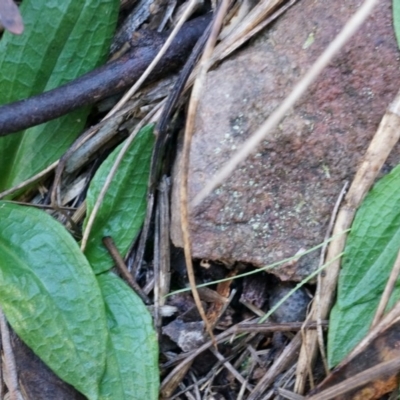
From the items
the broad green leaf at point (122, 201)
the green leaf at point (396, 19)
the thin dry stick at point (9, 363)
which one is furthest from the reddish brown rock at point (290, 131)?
the thin dry stick at point (9, 363)

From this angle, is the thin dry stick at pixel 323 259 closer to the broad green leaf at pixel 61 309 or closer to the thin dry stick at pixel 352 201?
the thin dry stick at pixel 352 201

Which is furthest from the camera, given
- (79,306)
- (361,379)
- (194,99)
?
(79,306)

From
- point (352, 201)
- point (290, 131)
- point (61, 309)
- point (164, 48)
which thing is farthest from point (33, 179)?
point (352, 201)

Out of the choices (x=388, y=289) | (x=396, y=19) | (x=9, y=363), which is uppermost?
(x=396, y=19)

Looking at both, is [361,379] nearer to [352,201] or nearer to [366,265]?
[366,265]

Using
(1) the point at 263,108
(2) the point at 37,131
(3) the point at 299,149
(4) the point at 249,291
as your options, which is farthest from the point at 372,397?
(2) the point at 37,131

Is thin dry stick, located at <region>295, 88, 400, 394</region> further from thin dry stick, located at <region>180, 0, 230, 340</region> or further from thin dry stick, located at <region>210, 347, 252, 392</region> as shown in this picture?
thin dry stick, located at <region>180, 0, 230, 340</region>

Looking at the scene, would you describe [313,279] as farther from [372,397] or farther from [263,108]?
[263,108]
